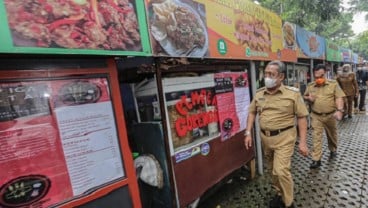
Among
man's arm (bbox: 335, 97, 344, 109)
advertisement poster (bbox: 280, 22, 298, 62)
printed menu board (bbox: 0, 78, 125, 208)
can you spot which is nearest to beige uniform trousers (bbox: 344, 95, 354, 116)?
advertisement poster (bbox: 280, 22, 298, 62)

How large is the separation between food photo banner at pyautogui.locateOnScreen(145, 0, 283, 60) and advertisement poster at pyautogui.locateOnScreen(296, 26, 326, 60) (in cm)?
224

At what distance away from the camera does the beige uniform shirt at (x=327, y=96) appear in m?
4.65

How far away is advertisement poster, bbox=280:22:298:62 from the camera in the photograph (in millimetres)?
5438

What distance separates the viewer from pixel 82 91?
2000 millimetres

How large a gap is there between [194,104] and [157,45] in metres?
1.01

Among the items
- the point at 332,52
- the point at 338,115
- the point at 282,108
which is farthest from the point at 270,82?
the point at 332,52

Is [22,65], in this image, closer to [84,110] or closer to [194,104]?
[84,110]

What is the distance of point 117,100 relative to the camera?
2223 millimetres

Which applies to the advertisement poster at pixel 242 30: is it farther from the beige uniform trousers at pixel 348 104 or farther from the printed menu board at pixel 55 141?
the beige uniform trousers at pixel 348 104

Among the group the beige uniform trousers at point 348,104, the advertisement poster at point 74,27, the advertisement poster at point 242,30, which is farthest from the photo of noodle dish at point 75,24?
the beige uniform trousers at point 348,104

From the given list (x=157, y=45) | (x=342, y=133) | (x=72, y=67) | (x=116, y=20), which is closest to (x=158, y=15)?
(x=157, y=45)

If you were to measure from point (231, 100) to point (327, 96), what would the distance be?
6.53 feet

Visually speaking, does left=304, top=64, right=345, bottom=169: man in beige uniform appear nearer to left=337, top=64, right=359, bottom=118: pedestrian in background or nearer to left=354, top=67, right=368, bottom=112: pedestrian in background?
left=337, top=64, right=359, bottom=118: pedestrian in background

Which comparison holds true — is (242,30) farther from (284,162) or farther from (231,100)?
(284,162)
